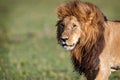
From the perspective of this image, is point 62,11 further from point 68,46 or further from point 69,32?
point 68,46

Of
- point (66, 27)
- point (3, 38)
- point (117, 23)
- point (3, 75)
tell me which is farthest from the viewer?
point (3, 38)

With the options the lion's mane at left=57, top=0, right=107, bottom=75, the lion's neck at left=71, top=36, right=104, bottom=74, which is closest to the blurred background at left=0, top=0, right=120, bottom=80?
the lion's neck at left=71, top=36, right=104, bottom=74

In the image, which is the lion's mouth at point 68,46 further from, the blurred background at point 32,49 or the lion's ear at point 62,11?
the blurred background at point 32,49

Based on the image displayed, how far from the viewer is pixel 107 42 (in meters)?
8.25

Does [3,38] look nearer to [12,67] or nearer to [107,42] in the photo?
[12,67]

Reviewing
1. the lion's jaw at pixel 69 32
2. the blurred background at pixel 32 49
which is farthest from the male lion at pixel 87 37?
the blurred background at pixel 32 49

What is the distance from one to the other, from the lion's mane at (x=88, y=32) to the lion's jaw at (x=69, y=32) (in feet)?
0.24

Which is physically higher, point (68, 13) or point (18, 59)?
point (68, 13)

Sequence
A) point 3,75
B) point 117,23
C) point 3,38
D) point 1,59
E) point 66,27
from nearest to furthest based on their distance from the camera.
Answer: point 66,27, point 117,23, point 3,75, point 1,59, point 3,38

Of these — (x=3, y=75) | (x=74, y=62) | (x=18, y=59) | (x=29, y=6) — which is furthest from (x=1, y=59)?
(x=29, y=6)

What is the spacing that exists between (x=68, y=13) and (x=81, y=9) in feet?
0.73

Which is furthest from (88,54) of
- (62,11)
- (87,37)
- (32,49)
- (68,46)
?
(32,49)

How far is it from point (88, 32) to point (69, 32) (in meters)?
0.29

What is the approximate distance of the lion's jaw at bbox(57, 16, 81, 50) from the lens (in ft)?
25.8
